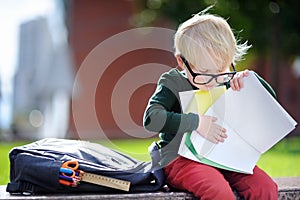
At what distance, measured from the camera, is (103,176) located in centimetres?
183

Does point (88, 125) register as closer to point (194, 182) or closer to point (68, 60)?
point (68, 60)

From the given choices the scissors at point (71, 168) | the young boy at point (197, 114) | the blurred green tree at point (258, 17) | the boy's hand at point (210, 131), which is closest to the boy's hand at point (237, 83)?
the young boy at point (197, 114)

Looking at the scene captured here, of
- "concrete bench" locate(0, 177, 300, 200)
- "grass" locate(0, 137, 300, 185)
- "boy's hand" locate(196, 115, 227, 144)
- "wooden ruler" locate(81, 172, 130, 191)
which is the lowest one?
"grass" locate(0, 137, 300, 185)

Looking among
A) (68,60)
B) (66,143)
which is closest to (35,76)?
(68,60)

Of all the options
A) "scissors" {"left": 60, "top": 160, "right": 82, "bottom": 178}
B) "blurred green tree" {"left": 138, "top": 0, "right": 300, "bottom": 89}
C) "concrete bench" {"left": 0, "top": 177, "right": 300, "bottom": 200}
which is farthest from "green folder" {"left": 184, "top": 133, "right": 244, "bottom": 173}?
"blurred green tree" {"left": 138, "top": 0, "right": 300, "bottom": 89}

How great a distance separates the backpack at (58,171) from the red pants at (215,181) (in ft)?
0.21

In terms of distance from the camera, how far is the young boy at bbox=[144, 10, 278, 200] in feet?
6.32

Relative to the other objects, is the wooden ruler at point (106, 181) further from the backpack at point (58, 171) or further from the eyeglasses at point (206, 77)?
the eyeglasses at point (206, 77)

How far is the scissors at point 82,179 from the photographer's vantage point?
1.80m

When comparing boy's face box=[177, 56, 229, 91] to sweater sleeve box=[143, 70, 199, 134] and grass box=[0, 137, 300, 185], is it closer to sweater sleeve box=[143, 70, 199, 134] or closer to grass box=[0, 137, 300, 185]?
sweater sleeve box=[143, 70, 199, 134]

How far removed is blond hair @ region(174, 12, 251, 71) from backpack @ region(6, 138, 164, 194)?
0.41 metres

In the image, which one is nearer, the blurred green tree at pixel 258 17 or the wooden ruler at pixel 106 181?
the wooden ruler at pixel 106 181

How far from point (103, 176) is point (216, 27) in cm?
67

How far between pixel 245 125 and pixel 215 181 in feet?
0.78
